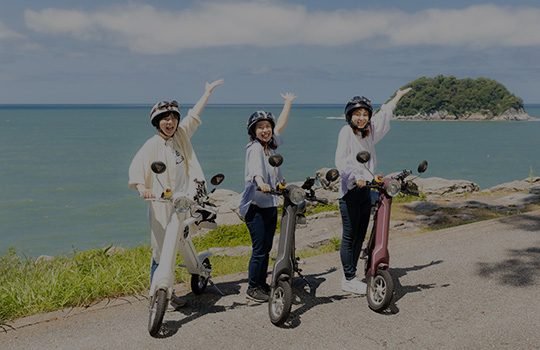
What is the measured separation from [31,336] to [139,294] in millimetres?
1208

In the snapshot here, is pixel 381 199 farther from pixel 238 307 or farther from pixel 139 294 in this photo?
pixel 139 294

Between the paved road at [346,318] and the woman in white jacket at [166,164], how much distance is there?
2.39ft

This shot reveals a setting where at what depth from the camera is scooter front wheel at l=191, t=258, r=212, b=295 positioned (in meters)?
5.42

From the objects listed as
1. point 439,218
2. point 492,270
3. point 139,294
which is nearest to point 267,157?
point 139,294

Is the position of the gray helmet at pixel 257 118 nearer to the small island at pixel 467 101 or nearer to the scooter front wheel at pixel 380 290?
the scooter front wheel at pixel 380 290

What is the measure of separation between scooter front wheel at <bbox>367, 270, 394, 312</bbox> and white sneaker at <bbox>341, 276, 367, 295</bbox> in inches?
12.5

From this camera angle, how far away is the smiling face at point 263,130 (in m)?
5.06

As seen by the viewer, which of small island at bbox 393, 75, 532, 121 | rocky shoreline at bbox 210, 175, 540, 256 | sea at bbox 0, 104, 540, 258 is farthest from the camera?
small island at bbox 393, 75, 532, 121

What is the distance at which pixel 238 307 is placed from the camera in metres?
5.18

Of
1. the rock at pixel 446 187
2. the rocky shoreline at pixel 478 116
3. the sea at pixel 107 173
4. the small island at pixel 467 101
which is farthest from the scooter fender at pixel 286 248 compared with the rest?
the rocky shoreline at pixel 478 116

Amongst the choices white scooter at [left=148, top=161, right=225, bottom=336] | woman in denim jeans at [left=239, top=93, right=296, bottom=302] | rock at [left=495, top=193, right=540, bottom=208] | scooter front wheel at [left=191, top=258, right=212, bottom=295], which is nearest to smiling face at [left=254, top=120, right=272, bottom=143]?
woman in denim jeans at [left=239, top=93, right=296, bottom=302]

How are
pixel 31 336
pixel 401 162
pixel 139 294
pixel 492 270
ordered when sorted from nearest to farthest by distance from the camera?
pixel 31 336 < pixel 139 294 < pixel 492 270 < pixel 401 162

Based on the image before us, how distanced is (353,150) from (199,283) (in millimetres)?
2082

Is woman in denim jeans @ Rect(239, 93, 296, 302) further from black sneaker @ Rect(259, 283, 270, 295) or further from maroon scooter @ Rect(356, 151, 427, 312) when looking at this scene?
maroon scooter @ Rect(356, 151, 427, 312)
